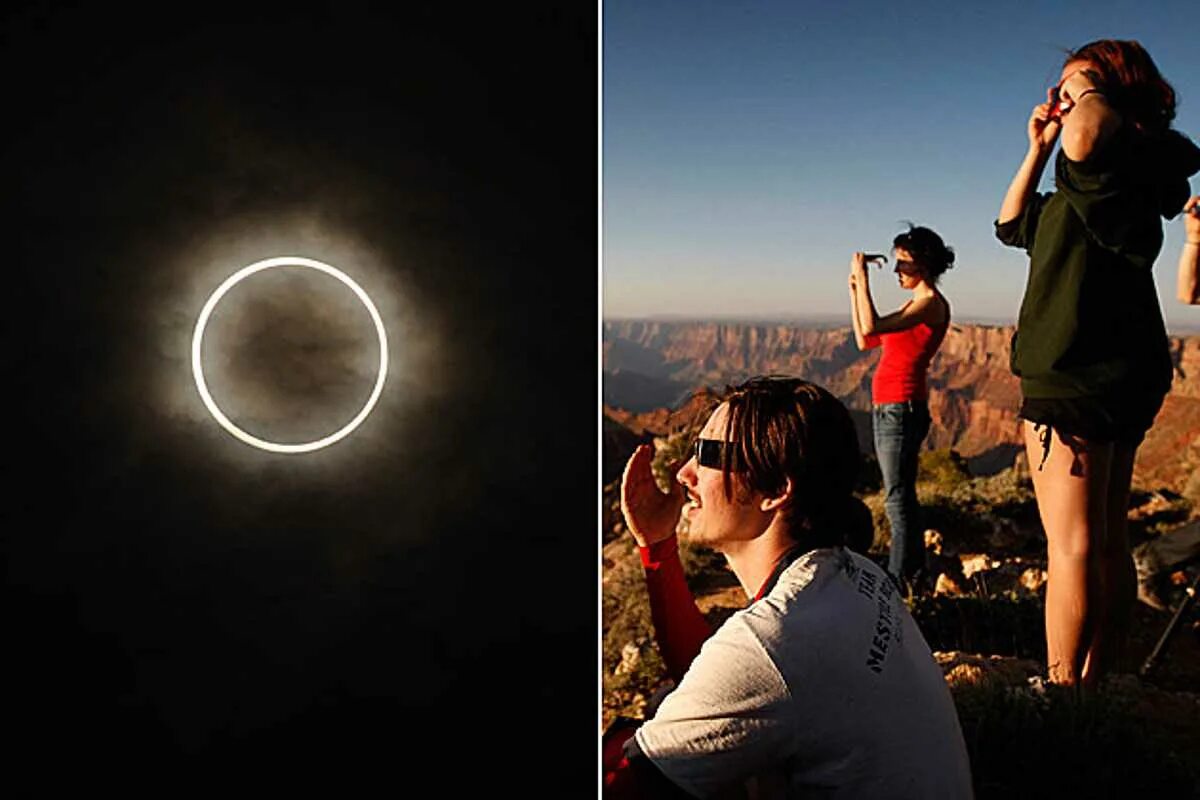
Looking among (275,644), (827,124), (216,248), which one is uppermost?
(827,124)

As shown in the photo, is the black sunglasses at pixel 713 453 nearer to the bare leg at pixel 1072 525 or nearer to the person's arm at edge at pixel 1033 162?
the bare leg at pixel 1072 525

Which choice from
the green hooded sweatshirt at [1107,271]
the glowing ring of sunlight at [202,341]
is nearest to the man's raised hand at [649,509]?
the glowing ring of sunlight at [202,341]

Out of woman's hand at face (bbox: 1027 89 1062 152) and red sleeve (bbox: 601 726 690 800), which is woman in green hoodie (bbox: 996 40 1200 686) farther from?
red sleeve (bbox: 601 726 690 800)

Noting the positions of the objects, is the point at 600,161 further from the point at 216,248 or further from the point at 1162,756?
the point at 1162,756

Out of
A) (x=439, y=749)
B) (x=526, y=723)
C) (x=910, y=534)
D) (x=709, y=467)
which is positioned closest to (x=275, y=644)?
(x=439, y=749)

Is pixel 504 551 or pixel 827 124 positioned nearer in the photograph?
pixel 504 551

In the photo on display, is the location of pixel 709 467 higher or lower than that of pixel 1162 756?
higher

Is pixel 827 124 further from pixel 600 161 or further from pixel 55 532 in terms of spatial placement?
pixel 55 532

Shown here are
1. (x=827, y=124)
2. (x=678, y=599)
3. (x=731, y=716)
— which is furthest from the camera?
(x=827, y=124)

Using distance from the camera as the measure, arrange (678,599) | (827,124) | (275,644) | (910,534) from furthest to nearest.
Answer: (910,534) → (827,124) → (275,644) → (678,599)
